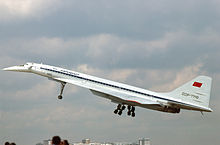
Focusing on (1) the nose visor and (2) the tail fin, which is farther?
(1) the nose visor

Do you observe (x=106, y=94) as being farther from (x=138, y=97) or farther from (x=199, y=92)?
(x=199, y=92)

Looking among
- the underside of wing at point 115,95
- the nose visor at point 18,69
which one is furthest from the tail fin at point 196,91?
the nose visor at point 18,69

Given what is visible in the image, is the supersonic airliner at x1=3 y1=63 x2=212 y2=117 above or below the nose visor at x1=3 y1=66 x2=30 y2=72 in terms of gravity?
below

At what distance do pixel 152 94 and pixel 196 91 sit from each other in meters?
3.91

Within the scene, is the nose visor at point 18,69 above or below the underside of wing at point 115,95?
above

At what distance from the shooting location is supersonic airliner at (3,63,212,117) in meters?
30.6

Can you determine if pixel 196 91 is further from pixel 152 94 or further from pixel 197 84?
pixel 152 94

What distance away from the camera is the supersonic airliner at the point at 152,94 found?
100ft

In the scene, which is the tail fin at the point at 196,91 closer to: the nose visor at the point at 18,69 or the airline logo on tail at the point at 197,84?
the airline logo on tail at the point at 197,84

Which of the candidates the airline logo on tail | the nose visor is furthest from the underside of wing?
the nose visor

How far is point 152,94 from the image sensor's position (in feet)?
102

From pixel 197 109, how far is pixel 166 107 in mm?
2693

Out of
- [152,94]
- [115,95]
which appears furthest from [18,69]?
[152,94]

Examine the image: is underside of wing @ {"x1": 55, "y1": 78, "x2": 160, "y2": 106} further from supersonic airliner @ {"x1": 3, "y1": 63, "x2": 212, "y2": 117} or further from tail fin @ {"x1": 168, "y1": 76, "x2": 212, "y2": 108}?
tail fin @ {"x1": 168, "y1": 76, "x2": 212, "y2": 108}
